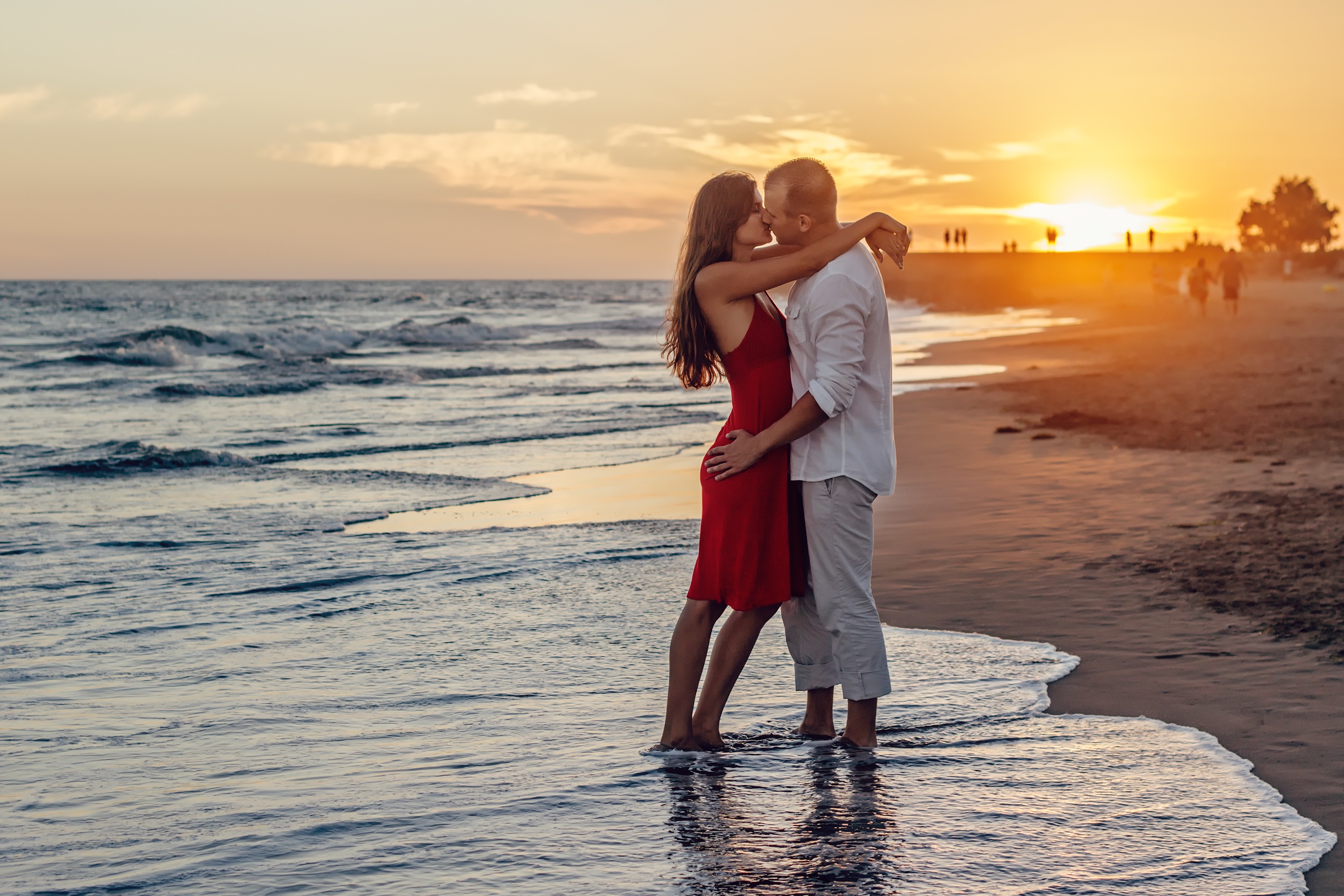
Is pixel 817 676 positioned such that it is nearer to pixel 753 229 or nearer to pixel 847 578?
pixel 847 578

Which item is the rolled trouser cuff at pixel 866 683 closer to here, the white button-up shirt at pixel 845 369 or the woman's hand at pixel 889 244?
the white button-up shirt at pixel 845 369

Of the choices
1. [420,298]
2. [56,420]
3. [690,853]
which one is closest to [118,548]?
[690,853]

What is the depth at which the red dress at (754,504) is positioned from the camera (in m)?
3.72


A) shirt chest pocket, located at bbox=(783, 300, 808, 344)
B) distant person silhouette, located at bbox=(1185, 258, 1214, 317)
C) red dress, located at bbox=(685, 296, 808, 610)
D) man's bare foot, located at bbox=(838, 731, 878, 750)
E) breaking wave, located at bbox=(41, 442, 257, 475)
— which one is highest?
distant person silhouette, located at bbox=(1185, 258, 1214, 317)

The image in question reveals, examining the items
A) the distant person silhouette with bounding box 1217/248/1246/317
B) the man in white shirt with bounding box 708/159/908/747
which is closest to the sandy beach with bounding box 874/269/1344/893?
the man in white shirt with bounding box 708/159/908/747

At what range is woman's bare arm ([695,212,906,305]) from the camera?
11.8ft

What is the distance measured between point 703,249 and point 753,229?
0.58 feet

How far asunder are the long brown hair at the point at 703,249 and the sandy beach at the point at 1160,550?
1.85 m

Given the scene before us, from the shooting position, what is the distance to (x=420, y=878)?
9.37 feet

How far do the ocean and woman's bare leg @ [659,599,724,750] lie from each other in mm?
135

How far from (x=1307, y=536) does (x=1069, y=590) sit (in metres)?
1.59

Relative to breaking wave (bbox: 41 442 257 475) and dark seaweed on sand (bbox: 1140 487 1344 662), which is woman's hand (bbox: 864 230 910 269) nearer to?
dark seaweed on sand (bbox: 1140 487 1344 662)

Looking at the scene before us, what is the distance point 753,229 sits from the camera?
3.75 meters

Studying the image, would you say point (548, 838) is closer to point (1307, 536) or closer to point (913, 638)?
point (913, 638)
